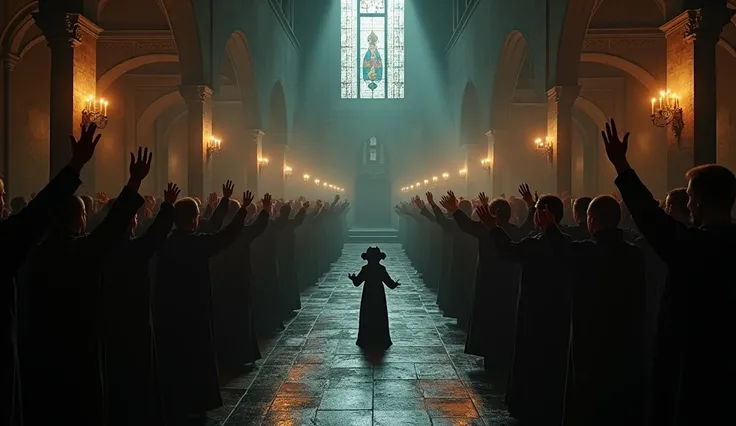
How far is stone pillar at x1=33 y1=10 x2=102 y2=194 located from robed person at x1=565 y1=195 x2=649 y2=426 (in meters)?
7.35

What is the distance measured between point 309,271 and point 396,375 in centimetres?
837

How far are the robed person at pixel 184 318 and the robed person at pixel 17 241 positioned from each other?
2442 mm

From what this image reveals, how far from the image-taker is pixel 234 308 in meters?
7.29

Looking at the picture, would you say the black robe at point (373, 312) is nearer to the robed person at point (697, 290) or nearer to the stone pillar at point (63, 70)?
the stone pillar at point (63, 70)

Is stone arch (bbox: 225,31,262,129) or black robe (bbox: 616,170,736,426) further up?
stone arch (bbox: 225,31,262,129)

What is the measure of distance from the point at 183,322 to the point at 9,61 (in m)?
11.5

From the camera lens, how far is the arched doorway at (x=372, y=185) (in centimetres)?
4241

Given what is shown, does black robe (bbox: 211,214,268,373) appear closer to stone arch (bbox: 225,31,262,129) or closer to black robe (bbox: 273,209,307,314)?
black robe (bbox: 273,209,307,314)

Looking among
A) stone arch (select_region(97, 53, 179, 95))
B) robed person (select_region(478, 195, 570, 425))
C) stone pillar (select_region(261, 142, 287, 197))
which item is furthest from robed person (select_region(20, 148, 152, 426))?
stone pillar (select_region(261, 142, 287, 197))

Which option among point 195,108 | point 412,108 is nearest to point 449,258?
point 195,108

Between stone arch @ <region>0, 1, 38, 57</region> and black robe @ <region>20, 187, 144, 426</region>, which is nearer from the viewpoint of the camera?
black robe @ <region>20, 187, 144, 426</region>

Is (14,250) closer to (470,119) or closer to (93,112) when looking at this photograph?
(93,112)

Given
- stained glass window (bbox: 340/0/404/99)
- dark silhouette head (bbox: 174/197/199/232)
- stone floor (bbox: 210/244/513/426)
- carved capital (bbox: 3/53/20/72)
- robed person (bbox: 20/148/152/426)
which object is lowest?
stone floor (bbox: 210/244/513/426)

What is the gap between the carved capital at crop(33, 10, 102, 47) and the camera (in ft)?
29.4
